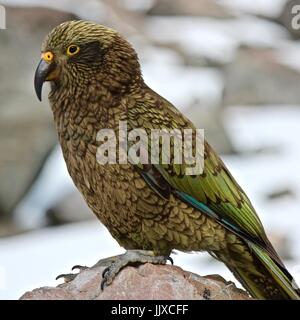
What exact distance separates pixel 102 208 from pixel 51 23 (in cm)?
1658

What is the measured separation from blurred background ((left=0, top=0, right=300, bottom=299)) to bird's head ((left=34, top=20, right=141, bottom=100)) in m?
5.64

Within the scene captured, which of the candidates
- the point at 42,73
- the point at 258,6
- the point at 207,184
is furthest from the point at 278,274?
the point at 258,6

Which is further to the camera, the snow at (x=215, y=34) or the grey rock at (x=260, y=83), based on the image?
the snow at (x=215, y=34)

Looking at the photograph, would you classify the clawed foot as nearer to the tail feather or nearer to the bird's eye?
the tail feather

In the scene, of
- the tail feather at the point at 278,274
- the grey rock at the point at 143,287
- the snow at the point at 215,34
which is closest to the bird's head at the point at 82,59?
the grey rock at the point at 143,287

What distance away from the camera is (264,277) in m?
6.03

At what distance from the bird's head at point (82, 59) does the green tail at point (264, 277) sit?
4.66ft

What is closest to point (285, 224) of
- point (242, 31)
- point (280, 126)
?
point (280, 126)

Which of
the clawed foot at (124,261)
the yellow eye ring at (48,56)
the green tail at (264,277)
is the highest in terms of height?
the yellow eye ring at (48,56)

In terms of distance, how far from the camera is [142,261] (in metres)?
5.78

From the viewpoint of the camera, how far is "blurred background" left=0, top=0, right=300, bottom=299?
1502 cm

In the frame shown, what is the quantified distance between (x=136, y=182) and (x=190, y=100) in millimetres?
13023

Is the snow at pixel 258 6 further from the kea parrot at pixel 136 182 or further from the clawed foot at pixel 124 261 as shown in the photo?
the clawed foot at pixel 124 261

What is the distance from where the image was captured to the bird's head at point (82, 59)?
596 cm
